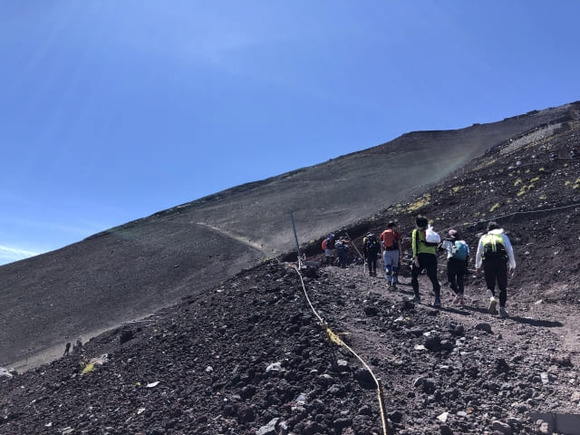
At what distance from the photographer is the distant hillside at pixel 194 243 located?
79.2 feet

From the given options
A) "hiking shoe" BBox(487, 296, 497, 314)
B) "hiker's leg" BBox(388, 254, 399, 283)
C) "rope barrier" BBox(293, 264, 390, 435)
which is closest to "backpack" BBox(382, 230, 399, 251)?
"hiker's leg" BBox(388, 254, 399, 283)

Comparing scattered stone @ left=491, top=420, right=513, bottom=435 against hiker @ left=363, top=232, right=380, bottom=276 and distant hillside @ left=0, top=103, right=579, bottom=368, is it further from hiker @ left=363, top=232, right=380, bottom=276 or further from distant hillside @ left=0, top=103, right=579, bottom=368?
distant hillside @ left=0, top=103, right=579, bottom=368

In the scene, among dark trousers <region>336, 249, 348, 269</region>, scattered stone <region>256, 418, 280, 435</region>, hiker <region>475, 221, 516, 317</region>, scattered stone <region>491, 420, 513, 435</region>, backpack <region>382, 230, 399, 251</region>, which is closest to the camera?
scattered stone <region>491, 420, 513, 435</region>

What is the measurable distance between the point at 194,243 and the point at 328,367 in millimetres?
29984

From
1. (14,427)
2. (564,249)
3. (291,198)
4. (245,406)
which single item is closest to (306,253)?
(564,249)

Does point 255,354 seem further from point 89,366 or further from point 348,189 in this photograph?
point 348,189

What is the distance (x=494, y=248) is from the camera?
832 cm

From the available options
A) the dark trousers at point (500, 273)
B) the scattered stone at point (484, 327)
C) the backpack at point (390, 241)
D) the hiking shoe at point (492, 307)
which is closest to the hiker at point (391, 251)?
the backpack at point (390, 241)

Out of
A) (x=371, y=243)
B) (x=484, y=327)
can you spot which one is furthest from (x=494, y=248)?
(x=371, y=243)

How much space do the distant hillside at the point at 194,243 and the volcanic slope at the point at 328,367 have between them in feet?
42.8

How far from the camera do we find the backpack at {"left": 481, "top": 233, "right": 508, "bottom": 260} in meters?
8.30

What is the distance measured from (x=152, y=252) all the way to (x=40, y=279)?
7.20m

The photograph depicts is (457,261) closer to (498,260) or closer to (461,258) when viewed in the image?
(461,258)

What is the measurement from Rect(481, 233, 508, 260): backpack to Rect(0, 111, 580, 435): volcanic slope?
1002mm
